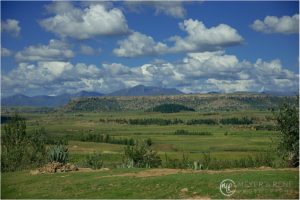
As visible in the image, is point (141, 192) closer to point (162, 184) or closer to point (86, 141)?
point (162, 184)

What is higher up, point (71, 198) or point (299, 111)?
point (299, 111)

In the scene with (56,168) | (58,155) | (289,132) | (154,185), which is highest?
(289,132)

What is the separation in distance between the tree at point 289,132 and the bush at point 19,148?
2685cm

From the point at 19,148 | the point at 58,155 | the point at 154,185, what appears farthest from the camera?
the point at 19,148

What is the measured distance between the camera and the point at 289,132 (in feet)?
123

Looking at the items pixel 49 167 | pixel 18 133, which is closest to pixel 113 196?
pixel 49 167

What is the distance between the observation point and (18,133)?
176ft

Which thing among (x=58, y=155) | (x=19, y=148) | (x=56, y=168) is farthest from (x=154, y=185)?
(x=19, y=148)

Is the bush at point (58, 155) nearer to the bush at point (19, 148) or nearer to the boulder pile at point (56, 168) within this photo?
the bush at point (19, 148)

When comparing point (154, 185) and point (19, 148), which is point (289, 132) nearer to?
point (154, 185)

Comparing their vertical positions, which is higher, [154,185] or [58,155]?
[58,155]

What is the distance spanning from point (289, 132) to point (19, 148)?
3043 cm

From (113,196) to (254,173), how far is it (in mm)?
9608

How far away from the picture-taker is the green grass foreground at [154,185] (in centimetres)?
2612
